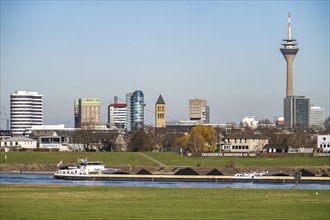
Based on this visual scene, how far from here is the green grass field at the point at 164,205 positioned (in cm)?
4619

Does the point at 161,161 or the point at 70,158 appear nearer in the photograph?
the point at 161,161

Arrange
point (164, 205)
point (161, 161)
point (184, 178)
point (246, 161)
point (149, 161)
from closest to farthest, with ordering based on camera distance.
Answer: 1. point (164, 205)
2. point (184, 178)
3. point (246, 161)
4. point (149, 161)
5. point (161, 161)

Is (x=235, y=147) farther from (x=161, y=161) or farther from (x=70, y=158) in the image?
(x=70, y=158)

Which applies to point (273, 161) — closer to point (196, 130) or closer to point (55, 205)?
point (196, 130)

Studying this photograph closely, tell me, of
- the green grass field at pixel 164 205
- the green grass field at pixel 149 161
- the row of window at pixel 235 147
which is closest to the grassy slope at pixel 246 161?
the green grass field at pixel 149 161

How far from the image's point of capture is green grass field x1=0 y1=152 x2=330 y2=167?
125 metres

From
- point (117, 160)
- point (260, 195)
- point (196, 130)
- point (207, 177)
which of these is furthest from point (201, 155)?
point (260, 195)

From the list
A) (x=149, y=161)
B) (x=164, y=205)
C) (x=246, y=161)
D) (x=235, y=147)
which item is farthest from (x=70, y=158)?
(x=164, y=205)

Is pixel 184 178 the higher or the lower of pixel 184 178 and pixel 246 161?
the lower

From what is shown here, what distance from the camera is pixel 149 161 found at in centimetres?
13275

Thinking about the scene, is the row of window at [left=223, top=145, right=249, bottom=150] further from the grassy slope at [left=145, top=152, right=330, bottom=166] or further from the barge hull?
the barge hull

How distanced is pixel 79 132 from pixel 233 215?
136523 mm

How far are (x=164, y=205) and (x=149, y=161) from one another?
79.9 m

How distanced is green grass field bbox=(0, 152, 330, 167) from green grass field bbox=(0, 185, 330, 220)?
5754 centimetres
